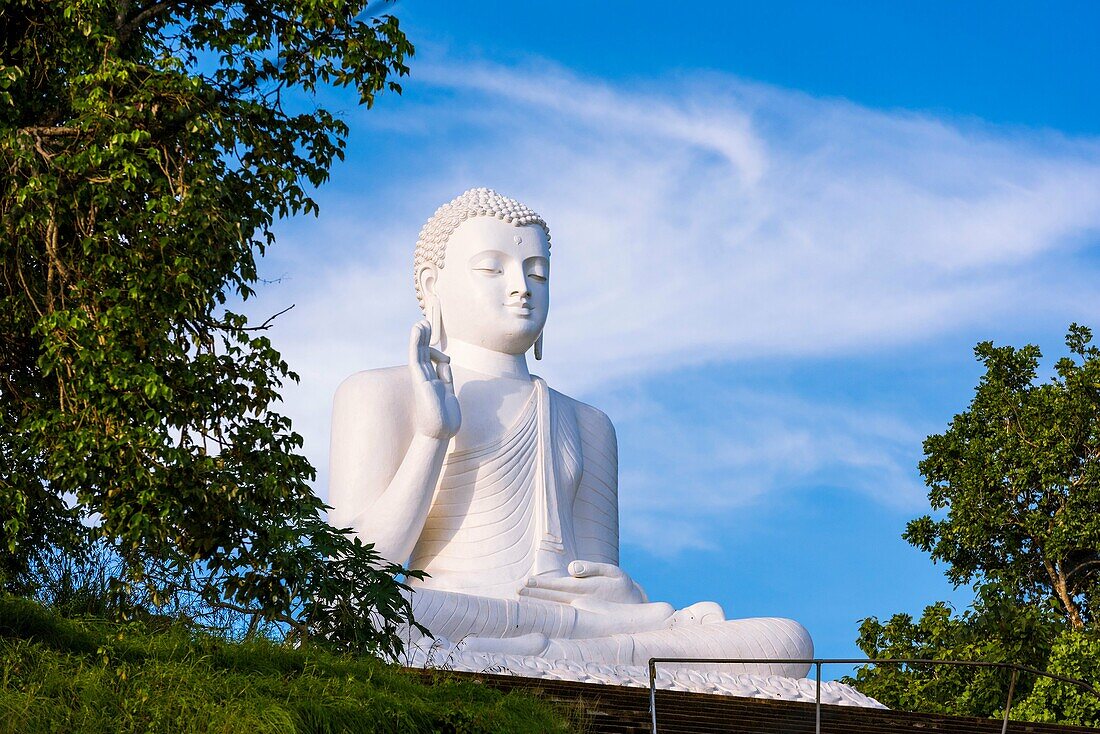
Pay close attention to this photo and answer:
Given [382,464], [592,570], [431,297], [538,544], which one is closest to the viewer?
[592,570]

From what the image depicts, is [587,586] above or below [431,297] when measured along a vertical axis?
below

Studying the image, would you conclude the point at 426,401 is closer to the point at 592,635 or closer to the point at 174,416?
the point at 592,635

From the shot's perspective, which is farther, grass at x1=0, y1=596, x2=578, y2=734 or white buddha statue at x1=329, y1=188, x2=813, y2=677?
white buddha statue at x1=329, y1=188, x2=813, y2=677

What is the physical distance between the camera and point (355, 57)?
33.4ft

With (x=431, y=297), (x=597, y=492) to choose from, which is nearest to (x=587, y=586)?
(x=597, y=492)

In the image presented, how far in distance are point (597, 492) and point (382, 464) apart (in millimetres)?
2067

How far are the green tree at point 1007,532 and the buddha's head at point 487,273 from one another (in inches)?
225

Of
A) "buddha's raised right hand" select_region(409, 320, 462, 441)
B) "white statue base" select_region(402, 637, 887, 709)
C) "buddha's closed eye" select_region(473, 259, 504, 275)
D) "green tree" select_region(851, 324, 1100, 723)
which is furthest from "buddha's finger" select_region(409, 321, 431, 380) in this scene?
"green tree" select_region(851, 324, 1100, 723)

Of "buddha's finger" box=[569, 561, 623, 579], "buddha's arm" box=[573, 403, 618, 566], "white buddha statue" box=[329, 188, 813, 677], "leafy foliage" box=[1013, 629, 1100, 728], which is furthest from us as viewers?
"leafy foliage" box=[1013, 629, 1100, 728]

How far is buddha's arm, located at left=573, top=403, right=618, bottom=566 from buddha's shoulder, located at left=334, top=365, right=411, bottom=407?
5.73 ft

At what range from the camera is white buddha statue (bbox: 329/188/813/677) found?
1180 centimetres

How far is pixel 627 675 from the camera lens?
35.4 ft

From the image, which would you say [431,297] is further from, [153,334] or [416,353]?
[153,334]

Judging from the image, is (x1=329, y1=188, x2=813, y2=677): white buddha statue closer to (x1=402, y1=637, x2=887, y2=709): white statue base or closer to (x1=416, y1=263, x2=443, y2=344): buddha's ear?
(x1=416, y1=263, x2=443, y2=344): buddha's ear
